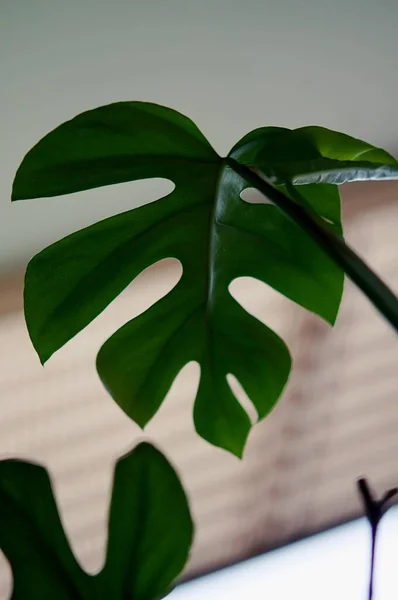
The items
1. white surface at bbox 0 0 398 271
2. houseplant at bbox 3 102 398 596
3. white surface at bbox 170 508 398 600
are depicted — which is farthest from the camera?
white surface at bbox 170 508 398 600

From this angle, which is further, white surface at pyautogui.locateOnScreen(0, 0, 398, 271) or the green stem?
white surface at pyautogui.locateOnScreen(0, 0, 398, 271)

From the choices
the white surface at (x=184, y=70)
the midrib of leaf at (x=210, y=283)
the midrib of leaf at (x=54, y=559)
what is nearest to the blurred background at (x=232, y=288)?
the white surface at (x=184, y=70)

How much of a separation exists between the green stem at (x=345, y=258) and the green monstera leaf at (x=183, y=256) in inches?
4.0

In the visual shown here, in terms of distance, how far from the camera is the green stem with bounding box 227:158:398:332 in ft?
1.09

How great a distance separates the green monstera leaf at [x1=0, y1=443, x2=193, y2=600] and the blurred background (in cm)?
52

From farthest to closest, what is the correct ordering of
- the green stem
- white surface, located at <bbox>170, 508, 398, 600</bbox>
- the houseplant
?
1. white surface, located at <bbox>170, 508, 398, 600</bbox>
2. the houseplant
3. the green stem

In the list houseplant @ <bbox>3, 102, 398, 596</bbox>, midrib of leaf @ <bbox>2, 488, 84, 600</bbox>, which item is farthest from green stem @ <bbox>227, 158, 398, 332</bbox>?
midrib of leaf @ <bbox>2, 488, 84, 600</bbox>

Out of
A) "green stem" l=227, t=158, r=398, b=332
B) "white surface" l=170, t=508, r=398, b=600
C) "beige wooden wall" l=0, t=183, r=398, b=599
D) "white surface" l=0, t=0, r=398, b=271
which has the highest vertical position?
"white surface" l=0, t=0, r=398, b=271

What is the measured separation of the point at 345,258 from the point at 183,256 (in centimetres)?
26

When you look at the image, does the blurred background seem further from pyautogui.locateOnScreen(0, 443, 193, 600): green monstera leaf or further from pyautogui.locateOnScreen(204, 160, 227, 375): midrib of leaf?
pyautogui.locateOnScreen(0, 443, 193, 600): green monstera leaf

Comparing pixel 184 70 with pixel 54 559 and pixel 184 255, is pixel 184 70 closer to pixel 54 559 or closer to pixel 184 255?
pixel 184 255

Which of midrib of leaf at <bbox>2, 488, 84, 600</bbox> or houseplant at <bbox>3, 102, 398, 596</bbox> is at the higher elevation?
houseplant at <bbox>3, 102, 398, 596</bbox>

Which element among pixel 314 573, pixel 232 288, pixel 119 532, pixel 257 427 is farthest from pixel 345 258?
pixel 314 573

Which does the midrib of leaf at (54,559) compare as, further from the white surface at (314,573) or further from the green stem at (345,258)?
the white surface at (314,573)
